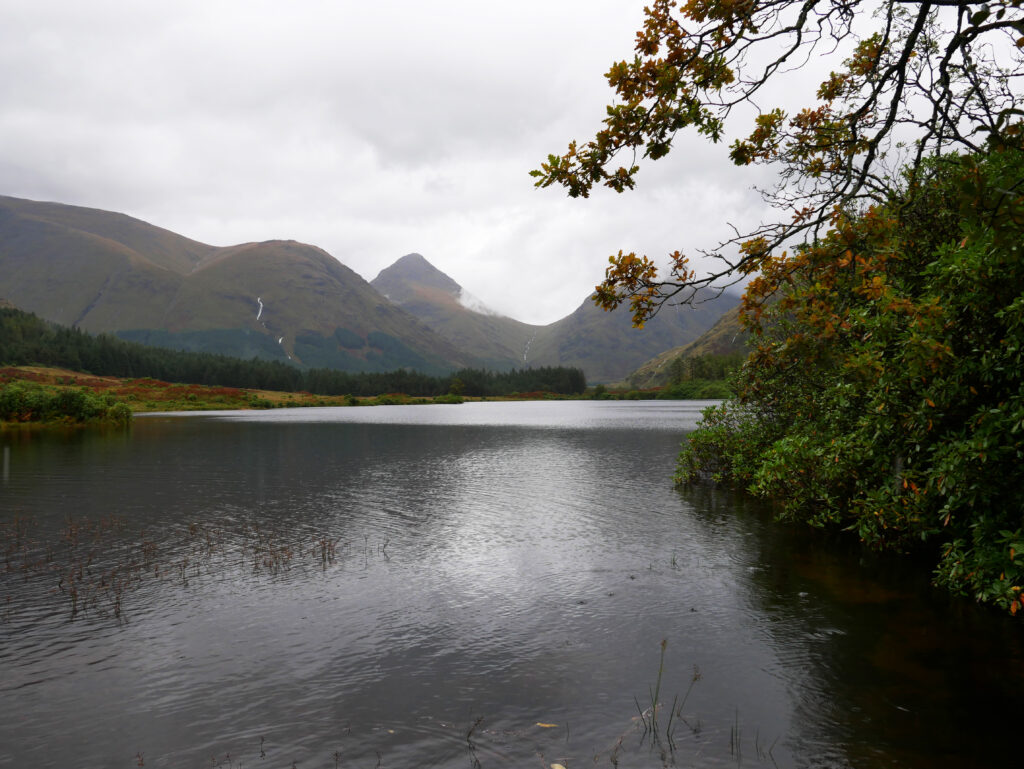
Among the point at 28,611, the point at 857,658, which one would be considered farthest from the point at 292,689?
the point at 857,658

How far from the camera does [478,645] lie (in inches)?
599

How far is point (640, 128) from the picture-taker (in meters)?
10.6

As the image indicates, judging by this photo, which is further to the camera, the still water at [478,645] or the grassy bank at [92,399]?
the grassy bank at [92,399]

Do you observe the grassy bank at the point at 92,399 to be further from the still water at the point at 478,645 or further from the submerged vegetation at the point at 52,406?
the still water at the point at 478,645

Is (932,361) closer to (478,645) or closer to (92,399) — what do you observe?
(478,645)

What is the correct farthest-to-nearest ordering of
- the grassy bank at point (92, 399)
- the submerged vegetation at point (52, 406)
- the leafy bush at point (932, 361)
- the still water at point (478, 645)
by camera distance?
the grassy bank at point (92, 399) → the submerged vegetation at point (52, 406) → the leafy bush at point (932, 361) → the still water at point (478, 645)

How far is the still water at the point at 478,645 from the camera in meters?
10.8

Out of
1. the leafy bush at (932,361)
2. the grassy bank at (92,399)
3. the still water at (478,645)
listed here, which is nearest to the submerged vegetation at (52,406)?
the grassy bank at (92,399)

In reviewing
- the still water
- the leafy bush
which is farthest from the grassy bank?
the leafy bush

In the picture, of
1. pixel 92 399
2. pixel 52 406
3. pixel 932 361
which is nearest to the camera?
pixel 932 361

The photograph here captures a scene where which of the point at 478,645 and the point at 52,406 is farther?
the point at 52,406

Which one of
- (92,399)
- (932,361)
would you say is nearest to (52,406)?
(92,399)

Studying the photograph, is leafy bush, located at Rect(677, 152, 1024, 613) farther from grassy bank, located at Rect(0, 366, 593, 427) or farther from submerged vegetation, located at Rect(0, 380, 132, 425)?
grassy bank, located at Rect(0, 366, 593, 427)

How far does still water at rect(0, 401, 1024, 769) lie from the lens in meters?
10.8
